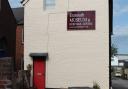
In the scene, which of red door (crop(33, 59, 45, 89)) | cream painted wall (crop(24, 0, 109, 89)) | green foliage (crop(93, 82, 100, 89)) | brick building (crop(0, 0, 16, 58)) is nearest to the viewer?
green foliage (crop(93, 82, 100, 89))

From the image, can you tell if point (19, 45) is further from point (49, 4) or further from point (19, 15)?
Answer: point (49, 4)

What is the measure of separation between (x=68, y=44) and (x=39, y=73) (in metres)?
3.07

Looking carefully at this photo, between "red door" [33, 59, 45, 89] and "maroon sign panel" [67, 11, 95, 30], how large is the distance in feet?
10.8

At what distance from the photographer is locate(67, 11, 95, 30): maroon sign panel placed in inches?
1250

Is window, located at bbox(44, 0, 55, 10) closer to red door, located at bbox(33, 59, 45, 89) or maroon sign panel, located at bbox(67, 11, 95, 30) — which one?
maroon sign panel, located at bbox(67, 11, 95, 30)

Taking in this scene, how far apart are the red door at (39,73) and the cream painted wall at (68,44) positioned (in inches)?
15.3

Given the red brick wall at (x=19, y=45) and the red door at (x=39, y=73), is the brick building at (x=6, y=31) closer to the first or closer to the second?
the red brick wall at (x=19, y=45)

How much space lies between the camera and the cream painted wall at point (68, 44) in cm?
3138

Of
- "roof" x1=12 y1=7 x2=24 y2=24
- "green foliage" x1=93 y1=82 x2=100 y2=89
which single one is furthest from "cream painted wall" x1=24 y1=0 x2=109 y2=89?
"roof" x1=12 y1=7 x2=24 y2=24

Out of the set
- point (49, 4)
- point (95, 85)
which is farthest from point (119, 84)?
point (95, 85)

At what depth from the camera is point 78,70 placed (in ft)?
104

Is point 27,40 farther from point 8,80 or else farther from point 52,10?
point 8,80

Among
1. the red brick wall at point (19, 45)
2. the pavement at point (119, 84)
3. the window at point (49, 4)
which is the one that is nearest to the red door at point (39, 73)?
the window at point (49, 4)

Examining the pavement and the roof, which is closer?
the pavement
